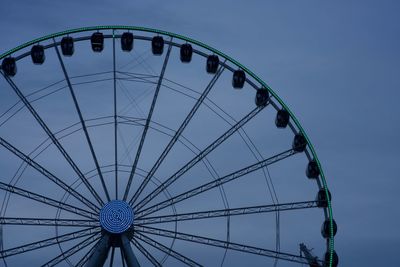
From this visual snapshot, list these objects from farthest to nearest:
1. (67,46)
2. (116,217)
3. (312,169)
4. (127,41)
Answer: (127,41) → (67,46) → (312,169) → (116,217)

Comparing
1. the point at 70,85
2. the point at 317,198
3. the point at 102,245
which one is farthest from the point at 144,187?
the point at 317,198

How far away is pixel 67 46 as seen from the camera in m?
34.1

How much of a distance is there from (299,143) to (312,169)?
4.34 feet

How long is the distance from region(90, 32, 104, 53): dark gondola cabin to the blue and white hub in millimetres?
7715

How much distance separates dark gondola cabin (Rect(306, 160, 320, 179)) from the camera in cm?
3366

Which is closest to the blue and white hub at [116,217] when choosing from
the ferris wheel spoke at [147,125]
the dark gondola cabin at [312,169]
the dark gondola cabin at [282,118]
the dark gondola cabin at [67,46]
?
the ferris wheel spoke at [147,125]

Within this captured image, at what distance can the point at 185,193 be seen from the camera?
32281mm

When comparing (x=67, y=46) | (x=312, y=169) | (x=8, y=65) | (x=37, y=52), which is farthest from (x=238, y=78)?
(x=8, y=65)

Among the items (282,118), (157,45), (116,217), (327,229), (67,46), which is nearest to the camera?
(116,217)

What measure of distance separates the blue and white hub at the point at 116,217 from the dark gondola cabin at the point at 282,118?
26.9ft

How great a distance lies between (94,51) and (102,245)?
970cm

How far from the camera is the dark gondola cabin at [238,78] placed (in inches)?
1366

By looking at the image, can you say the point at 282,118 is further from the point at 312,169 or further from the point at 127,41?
the point at 127,41

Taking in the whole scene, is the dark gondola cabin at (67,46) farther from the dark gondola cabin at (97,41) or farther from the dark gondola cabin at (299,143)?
the dark gondola cabin at (299,143)
